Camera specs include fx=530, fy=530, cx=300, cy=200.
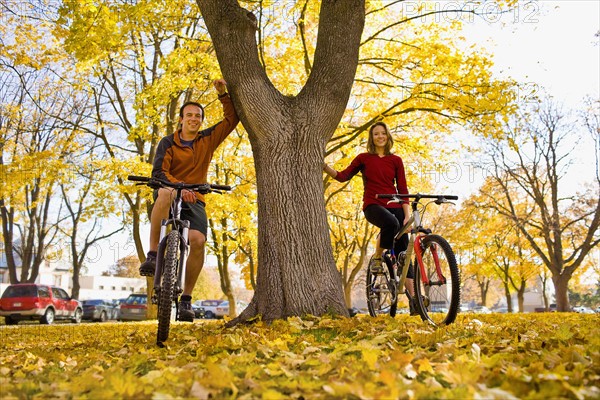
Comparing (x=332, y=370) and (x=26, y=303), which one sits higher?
(x=332, y=370)

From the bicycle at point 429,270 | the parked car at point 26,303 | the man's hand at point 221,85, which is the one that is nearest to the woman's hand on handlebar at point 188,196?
the man's hand at point 221,85

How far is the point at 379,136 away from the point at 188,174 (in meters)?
2.35

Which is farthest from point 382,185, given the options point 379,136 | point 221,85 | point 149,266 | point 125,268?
point 125,268

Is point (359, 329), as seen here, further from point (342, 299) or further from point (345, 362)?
point (345, 362)

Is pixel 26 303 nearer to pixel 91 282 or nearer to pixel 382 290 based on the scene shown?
pixel 382 290

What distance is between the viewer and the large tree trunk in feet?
18.0

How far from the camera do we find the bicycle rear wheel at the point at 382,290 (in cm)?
604

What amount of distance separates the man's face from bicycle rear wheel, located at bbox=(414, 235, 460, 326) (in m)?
2.55

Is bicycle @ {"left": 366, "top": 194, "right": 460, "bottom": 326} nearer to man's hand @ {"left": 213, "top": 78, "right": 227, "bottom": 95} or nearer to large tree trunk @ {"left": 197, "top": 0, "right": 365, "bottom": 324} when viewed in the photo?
large tree trunk @ {"left": 197, "top": 0, "right": 365, "bottom": 324}

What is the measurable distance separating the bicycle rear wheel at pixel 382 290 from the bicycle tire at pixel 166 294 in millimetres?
2642

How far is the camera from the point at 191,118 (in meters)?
5.28

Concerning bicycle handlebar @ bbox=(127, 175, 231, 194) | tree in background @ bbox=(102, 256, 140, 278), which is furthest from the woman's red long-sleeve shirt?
tree in background @ bbox=(102, 256, 140, 278)

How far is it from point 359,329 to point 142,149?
15.1 meters

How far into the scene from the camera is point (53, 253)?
1320 inches
